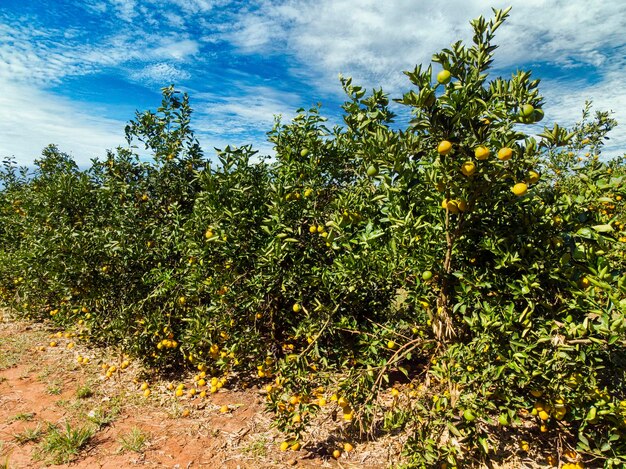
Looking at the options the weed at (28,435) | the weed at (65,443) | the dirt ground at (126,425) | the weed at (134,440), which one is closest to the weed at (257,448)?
the dirt ground at (126,425)

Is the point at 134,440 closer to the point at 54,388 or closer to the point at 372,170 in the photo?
the point at 54,388

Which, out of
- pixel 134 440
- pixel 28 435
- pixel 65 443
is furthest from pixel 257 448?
pixel 28 435

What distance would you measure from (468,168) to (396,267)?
3.49 feet

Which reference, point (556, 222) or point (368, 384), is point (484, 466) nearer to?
point (368, 384)

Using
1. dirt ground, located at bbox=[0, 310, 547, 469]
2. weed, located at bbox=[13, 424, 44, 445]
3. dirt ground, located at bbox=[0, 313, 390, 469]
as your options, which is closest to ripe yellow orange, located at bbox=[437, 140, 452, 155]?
dirt ground, located at bbox=[0, 310, 547, 469]

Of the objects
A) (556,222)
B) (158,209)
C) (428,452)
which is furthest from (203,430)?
(556,222)

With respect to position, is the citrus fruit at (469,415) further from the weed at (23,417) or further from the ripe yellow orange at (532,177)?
the weed at (23,417)

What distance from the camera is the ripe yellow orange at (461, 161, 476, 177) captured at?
2113 millimetres

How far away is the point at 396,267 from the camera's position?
2926 millimetres

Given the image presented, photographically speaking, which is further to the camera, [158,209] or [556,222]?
[158,209]

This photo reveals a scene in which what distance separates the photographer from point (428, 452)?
2445 mm

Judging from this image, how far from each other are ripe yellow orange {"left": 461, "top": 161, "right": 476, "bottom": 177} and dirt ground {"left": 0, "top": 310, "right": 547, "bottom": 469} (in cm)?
226

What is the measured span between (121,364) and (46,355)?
1677 mm

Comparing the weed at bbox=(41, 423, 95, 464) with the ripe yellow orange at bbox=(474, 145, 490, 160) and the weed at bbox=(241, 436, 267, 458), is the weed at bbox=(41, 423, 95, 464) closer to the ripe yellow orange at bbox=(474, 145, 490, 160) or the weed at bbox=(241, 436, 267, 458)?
the weed at bbox=(241, 436, 267, 458)
